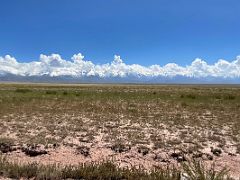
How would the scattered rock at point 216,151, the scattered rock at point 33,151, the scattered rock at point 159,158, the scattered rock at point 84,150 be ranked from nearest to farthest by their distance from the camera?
the scattered rock at point 159,158, the scattered rock at point 33,151, the scattered rock at point 84,150, the scattered rock at point 216,151

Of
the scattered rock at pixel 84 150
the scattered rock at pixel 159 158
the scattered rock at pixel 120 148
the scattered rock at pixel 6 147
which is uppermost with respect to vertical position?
the scattered rock at pixel 6 147

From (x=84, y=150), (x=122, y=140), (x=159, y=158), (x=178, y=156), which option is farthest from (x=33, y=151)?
(x=178, y=156)

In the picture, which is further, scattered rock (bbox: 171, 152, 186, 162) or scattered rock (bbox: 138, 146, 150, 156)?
scattered rock (bbox: 138, 146, 150, 156)

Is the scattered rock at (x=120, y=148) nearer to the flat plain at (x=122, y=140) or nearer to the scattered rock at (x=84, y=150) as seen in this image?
the flat plain at (x=122, y=140)

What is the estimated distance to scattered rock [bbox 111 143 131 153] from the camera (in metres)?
13.8

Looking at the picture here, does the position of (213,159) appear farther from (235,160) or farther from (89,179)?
(89,179)

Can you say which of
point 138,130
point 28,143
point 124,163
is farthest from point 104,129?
point 124,163

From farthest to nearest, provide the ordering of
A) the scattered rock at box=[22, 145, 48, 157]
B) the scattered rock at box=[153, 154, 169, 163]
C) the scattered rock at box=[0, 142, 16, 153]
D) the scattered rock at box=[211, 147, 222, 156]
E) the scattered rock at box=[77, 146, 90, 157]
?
1. the scattered rock at box=[211, 147, 222, 156]
2. the scattered rock at box=[0, 142, 16, 153]
3. the scattered rock at box=[77, 146, 90, 157]
4. the scattered rock at box=[22, 145, 48, 157]
5. the scattered rock at box=[153, 154, 169, 163]

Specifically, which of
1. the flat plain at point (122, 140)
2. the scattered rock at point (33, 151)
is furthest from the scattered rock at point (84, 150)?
the scattered rock at point (33, 151)

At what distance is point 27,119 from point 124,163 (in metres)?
11.5

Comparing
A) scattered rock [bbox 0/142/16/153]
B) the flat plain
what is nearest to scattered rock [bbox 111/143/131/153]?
the flat plain

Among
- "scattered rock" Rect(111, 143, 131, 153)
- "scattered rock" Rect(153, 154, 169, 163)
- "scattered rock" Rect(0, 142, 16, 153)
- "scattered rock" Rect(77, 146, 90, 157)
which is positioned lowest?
"scattered rock" Rect(153, 154, 169, 163)

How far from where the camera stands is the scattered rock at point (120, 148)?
45.3 feet

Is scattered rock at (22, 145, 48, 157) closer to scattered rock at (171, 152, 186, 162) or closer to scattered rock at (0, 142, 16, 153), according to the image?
scattered rock at (0, 142, 16, 153)
